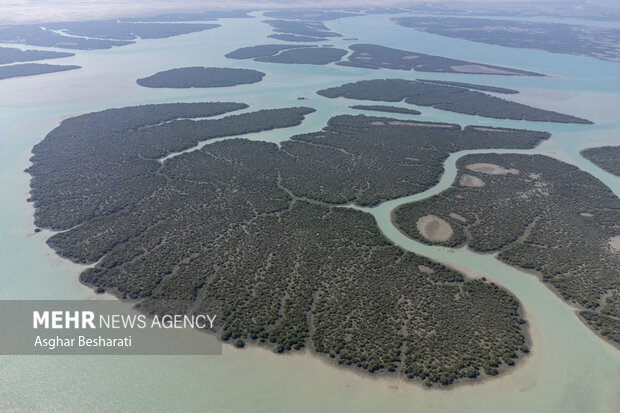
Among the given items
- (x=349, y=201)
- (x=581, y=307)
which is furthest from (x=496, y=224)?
(x=349, y=201)

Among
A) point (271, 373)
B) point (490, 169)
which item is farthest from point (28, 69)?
point (271, 373)

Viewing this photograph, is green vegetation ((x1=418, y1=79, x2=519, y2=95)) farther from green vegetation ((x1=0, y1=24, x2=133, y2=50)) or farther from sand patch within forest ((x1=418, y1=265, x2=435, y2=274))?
green vegetation ((x1=0, y1=24, x2=133, y2=50))

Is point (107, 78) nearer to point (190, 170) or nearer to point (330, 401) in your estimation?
point (190, 170)

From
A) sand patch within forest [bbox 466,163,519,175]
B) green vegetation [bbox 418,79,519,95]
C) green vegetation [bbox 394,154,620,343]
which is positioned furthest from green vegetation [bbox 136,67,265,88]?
green vegetation [bbox 394,154,620,343]

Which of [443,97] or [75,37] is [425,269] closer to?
[443,97]

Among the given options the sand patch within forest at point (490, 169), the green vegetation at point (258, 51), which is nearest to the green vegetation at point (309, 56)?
the green vegetation at point (258, 51)

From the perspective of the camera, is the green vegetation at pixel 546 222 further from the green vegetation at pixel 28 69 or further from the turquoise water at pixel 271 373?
the green vegetation at pixel 28 69
